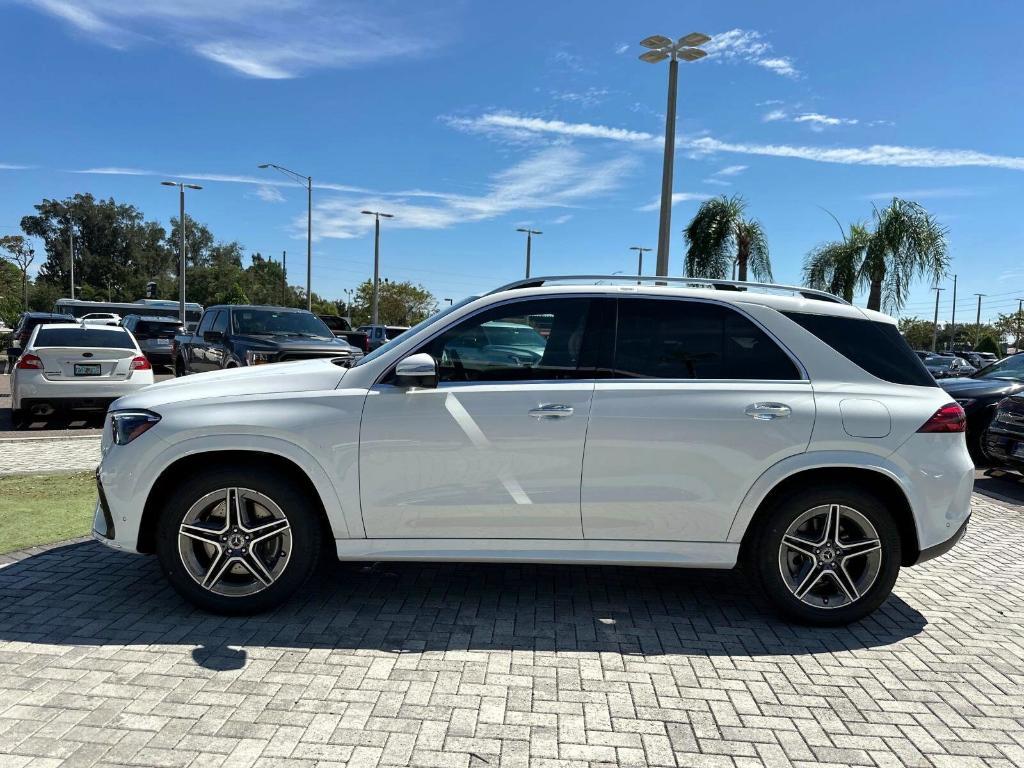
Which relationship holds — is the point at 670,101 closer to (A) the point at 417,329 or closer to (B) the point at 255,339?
(B) the point at 255,339

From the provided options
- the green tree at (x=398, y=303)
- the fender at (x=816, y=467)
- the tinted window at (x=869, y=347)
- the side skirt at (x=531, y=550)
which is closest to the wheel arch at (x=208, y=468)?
the side skirt at (x=531, y=550)

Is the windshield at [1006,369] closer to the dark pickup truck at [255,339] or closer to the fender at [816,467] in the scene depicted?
the fender at [816,467]

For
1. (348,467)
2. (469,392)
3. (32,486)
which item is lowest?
(32,486)

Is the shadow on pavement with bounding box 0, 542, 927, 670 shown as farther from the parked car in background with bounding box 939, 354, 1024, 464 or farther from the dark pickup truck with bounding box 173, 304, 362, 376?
the parked car in background with bounding box 939, 354, 1024, 464

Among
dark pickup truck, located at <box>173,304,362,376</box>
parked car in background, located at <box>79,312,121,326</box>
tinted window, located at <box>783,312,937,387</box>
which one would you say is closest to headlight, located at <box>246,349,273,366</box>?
dark pickup truck, located at <box>173,304,362,376</box>

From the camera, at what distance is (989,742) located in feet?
9.81

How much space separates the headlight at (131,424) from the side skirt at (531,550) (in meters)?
1.16

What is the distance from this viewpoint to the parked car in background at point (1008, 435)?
8211 mm

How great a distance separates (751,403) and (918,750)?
5.58 feet

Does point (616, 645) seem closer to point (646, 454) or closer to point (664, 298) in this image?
point (646, 454)

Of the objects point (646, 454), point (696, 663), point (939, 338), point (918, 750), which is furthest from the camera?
point (939, 338)

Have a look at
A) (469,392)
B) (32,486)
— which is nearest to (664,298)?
(469,392)

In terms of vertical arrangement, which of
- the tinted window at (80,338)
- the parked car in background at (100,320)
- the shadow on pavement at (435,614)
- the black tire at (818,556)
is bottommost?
the shadow on pavement at (435,614)

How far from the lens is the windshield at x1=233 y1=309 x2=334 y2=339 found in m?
11.9
